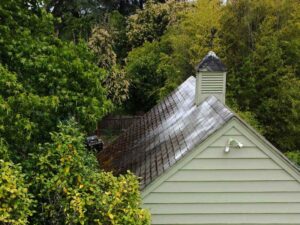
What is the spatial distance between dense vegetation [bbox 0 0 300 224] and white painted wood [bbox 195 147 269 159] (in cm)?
180

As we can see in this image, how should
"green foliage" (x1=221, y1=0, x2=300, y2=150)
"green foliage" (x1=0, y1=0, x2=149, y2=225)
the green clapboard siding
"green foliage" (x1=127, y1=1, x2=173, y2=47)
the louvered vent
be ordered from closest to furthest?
Answer: "green foliage" (x1=0, y1=0, x2=149, y2=225) < the green clapboard siding < the louvered vent < "green foliage" (x1=221, y1=0, x2=300, y2=150) < "green foliage" (x1=127, y1=1, x2=173, y2=47)

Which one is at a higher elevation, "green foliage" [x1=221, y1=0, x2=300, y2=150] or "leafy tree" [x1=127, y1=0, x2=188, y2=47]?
"leafy tree" [x1=127, y1=0, x2=188, y2=47]

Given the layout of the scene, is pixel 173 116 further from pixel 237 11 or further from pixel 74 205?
pixel 237 11

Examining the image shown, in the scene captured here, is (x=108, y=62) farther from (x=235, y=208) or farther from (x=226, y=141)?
(x=235, y=208)

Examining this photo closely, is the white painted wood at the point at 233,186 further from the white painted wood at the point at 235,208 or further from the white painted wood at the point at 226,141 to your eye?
the white painted wood at the point at 226,141

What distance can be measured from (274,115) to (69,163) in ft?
41.9

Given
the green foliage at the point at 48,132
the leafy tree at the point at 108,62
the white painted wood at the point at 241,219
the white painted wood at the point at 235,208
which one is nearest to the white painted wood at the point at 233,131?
the white painted wood at the point at 235,208

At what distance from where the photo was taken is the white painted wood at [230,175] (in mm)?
6277

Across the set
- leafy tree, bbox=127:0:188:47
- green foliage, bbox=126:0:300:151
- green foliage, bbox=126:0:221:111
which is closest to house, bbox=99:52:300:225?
green foliage, bbox=126:0:300:151

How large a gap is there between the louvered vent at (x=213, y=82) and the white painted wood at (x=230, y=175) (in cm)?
250

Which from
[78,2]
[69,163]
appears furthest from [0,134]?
[78,2]

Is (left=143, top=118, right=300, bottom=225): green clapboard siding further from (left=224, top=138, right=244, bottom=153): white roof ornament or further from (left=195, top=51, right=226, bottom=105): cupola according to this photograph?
(left=195, top=51, right=226, bottom=105): cupola

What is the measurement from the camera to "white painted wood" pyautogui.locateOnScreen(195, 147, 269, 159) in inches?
245

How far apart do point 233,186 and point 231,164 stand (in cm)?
39
